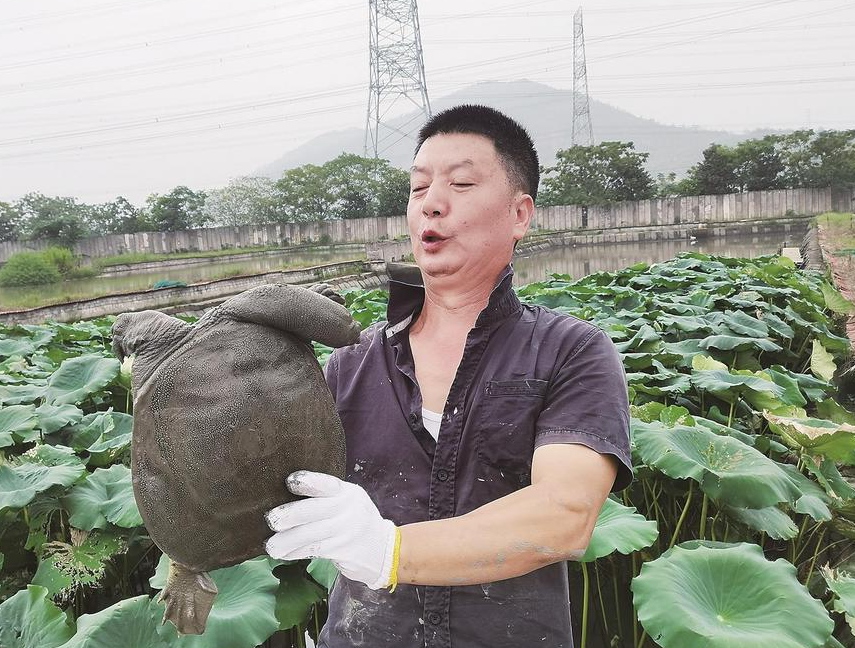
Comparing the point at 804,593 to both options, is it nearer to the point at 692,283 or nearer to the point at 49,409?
the point at 49,409

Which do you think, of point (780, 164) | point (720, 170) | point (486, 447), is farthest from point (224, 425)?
point (780, 164)

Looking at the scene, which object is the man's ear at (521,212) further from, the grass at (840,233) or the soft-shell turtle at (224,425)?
the grass at (840,233)

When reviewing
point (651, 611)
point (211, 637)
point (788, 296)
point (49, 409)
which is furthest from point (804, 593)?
point (788, 296)

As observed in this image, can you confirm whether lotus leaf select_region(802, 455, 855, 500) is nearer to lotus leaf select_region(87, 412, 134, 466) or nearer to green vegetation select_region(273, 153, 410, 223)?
lotus leaf select_region(87, 412, 134, 466)

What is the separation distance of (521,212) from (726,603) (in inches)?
42.8

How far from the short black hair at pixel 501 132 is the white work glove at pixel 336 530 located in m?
0.76

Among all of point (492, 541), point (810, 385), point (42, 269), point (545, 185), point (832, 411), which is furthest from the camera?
point (545, 185)

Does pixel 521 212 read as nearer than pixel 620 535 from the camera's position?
Yes

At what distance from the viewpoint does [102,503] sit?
2.23 metres

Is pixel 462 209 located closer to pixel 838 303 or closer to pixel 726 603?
pixel 726 603

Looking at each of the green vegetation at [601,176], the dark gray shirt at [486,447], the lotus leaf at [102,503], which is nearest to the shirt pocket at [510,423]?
the dark gray shirt at [486,447]

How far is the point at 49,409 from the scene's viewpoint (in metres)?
3.03

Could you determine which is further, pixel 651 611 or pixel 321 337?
pixel 651 611

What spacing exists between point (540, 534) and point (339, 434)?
1.42ft
